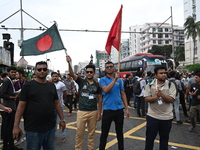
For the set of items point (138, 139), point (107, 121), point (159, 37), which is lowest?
point (138, 139)

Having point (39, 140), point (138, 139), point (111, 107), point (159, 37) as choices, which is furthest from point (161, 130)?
point (159, 37)

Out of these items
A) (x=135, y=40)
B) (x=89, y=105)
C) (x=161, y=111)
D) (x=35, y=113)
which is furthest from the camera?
(x=135, y=40)

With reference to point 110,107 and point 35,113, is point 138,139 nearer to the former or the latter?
point 110,107

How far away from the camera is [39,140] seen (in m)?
2.75

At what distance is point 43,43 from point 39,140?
2283 mm

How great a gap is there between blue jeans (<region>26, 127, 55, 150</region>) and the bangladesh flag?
6.47 feet

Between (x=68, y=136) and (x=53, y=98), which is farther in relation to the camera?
(x=68, y=136)

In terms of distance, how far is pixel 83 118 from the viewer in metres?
3.83

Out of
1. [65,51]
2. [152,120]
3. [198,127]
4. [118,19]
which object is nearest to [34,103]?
[65,51]

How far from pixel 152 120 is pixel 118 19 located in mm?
2260

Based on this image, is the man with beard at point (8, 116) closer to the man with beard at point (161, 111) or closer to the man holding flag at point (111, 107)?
the man holding flag at point (111, 107)

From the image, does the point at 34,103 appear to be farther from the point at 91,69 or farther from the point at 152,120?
the point at 152,120

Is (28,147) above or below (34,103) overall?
below

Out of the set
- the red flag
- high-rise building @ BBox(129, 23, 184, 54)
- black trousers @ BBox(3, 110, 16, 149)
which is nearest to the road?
black trousers @ BBox(3, 110, 16, 149)
